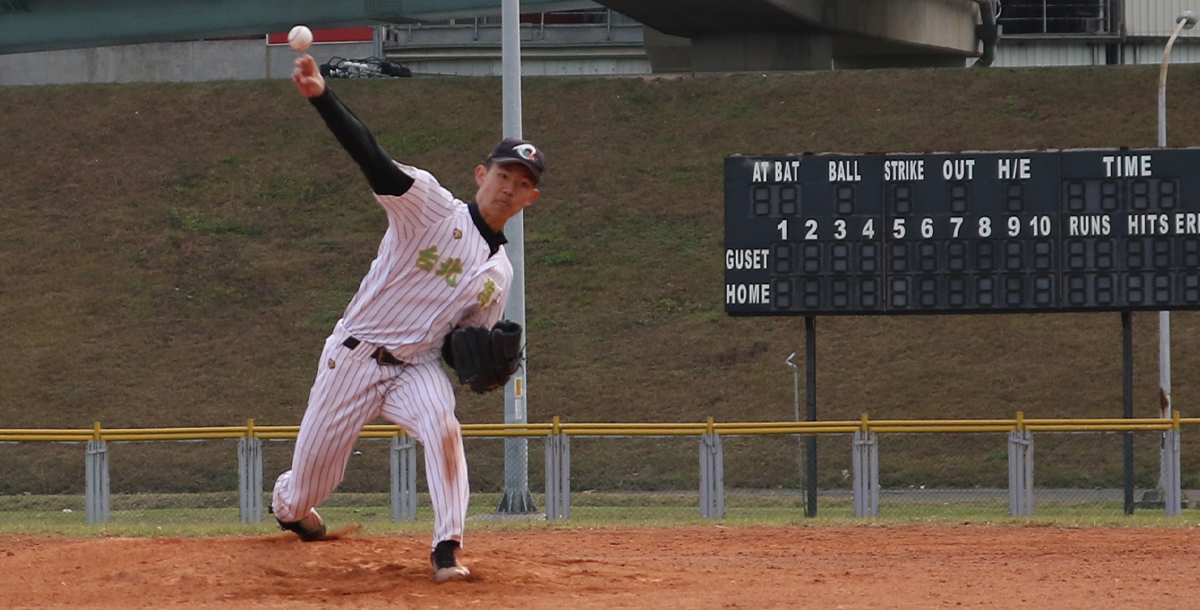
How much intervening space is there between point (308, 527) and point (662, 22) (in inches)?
992

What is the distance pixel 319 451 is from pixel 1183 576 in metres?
4.85

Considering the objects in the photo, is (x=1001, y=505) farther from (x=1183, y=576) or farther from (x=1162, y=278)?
(x=1183, y=576)

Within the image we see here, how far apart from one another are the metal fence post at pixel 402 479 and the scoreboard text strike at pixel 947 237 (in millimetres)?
3863

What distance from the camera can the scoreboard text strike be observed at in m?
15.0

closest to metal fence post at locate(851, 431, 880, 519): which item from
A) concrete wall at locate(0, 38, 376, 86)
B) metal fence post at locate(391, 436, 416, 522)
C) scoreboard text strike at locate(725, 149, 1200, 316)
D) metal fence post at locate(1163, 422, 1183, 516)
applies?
scoreboard text strike at locate(725, 149, 1200, 316)

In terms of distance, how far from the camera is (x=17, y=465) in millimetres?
20188

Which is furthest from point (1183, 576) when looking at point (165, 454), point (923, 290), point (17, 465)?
point (17, 465)

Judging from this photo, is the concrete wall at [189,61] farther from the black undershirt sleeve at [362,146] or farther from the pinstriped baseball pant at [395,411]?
the black undershirt sleeve at [362,146]

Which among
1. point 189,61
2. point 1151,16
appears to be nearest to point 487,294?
point 189,61

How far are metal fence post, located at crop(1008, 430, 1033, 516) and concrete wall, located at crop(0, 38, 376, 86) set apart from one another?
2886cm

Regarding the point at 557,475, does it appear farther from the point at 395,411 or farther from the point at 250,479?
the point at 395,411

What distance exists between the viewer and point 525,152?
7.05 m

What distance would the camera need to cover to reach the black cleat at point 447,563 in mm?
7035

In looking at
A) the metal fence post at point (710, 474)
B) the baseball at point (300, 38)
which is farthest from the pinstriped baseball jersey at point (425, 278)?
the metal fence post at point (710, 474)
